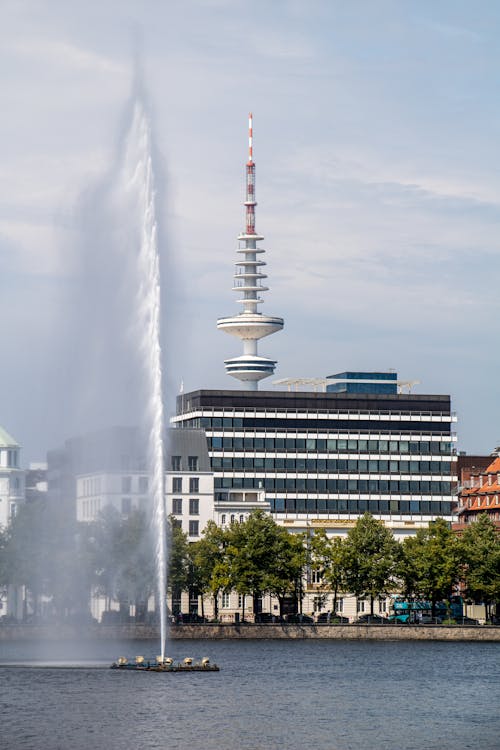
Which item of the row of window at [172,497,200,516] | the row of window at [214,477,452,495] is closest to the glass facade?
the row of window at [214,477,452,495]

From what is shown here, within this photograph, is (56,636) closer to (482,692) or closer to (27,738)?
(482,692)

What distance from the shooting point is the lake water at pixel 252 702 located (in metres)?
72.5

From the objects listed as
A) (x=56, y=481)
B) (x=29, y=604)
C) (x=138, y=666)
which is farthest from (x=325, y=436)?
(x=138, y=666)

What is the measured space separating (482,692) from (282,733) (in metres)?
24.8

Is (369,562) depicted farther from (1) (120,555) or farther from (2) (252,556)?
(1) (120,555)

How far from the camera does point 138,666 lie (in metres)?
98.4

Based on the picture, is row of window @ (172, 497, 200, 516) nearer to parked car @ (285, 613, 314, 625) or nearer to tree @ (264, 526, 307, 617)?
parked car @ (285, 613, 314, 625)

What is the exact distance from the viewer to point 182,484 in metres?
186

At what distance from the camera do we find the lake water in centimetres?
7250

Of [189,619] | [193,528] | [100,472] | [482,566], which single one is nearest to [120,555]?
[189,619]

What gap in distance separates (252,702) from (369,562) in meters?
70.0

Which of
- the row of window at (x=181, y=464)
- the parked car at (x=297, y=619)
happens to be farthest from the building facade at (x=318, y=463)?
the parked car at (x=297, y=619)

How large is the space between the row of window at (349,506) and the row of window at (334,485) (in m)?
1.11

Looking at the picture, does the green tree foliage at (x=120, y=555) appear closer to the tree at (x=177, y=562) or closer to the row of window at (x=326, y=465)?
the tree at (x=177, y=562)
